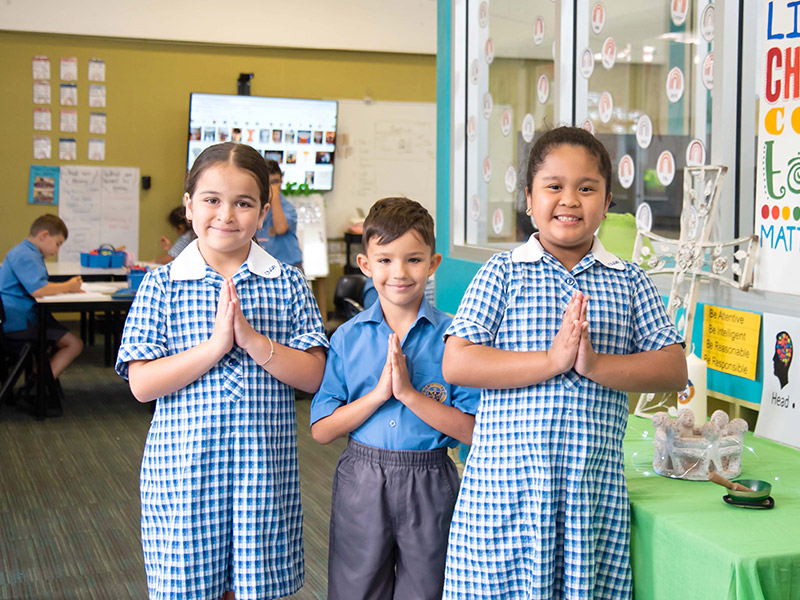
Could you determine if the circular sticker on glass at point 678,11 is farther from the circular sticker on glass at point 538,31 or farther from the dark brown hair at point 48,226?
the dark brown hair at point 48,226

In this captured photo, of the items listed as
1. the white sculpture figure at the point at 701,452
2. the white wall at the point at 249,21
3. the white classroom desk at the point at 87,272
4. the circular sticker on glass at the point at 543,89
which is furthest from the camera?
the white wall at the point at 249,21

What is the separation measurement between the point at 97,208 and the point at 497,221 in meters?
5.11

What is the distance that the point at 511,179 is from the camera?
3.54m

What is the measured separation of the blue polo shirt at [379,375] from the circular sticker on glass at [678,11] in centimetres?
144

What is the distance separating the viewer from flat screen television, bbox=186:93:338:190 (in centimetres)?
771

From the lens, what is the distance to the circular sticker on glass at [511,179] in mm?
3519

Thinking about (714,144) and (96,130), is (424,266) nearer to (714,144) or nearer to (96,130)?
(714,144)

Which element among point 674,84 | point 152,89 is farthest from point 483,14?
point 152,89

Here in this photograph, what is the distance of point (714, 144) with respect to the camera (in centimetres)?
225

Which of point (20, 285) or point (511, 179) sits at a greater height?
point (511, 179)

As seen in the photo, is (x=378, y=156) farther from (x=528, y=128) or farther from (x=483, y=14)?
(x=528, y=128)

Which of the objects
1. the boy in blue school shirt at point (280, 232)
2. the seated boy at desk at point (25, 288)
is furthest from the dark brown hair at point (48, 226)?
the boy in blue school shirt at point (280, 232)

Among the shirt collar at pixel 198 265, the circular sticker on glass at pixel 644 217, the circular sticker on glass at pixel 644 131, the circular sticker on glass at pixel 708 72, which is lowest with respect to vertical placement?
the shirt collar at pixel 198 265

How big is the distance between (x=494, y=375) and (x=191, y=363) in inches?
19.8
